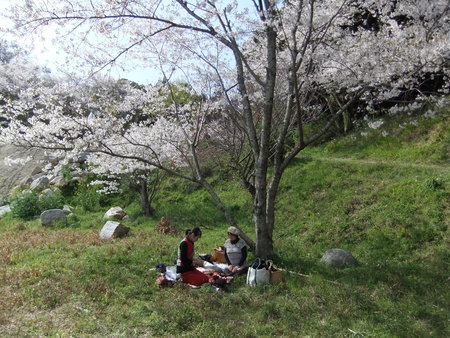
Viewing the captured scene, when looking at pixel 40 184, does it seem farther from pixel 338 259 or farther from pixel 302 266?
pixel 338 259

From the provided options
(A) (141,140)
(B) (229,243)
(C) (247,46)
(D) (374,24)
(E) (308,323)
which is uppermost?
(D) (374,24)

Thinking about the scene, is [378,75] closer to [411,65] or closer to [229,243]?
[411,65]

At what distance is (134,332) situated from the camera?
4.49 metres

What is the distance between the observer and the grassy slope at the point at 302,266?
475 cm

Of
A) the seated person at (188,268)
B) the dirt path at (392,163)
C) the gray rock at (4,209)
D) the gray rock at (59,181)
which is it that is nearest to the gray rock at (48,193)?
the gray rock at (59,181)

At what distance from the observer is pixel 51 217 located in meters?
13.3

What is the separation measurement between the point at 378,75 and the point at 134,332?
5.80 meters

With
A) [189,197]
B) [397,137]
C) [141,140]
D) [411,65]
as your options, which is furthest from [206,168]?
[411,65]

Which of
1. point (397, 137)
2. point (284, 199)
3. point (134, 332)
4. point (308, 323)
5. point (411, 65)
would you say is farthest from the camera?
point (397, 137)

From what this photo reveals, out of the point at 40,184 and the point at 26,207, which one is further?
the point at 40,184

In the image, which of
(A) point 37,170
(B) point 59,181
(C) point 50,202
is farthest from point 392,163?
(A) point 37,170

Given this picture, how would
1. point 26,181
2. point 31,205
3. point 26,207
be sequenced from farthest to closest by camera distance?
1. point 26,181
2. point 31,205
3. point 26,207

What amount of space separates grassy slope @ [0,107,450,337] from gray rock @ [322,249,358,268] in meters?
0.31

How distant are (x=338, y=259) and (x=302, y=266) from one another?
2.30 feet
